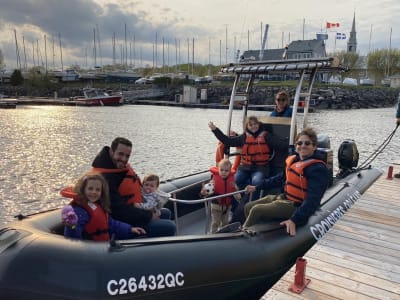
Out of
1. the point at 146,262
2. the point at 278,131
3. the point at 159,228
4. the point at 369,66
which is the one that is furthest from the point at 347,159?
the point at 369,66

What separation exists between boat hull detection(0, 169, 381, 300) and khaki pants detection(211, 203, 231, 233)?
107cm

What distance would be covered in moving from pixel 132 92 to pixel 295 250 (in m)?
53.6

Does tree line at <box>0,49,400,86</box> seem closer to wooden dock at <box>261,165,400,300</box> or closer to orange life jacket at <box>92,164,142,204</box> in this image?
wooden dock at <box>261,165,400,300</box>

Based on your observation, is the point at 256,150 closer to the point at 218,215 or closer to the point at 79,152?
the point at 218,215

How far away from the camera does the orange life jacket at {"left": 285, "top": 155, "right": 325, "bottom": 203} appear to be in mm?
3789

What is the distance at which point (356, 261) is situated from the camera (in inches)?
138

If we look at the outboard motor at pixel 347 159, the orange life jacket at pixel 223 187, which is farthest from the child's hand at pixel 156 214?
the outboard motor at pixel 347 159

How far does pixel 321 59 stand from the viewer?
5121 millimetres

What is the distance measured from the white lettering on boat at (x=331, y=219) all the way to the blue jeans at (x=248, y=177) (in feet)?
3.59

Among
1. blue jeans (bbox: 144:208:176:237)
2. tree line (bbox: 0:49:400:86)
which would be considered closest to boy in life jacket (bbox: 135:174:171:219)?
blue jeans (bbox: 144:208:176:237)

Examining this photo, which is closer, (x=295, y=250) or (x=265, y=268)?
(x=265, y=268)

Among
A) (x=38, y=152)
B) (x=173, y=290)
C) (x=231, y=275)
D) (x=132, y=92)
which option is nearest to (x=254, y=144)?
(x=231, y=275)

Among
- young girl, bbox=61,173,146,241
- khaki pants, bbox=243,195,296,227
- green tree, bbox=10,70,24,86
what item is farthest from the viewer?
green tree, bbox=10,70,24,86

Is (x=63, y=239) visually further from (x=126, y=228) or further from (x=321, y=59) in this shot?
(x=321, y=59)
